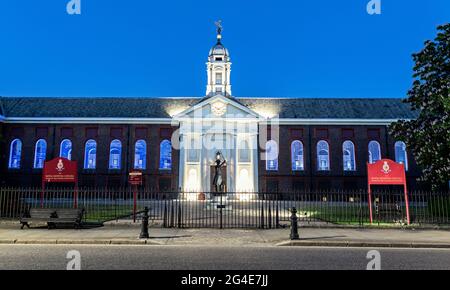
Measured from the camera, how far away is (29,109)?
42750mm

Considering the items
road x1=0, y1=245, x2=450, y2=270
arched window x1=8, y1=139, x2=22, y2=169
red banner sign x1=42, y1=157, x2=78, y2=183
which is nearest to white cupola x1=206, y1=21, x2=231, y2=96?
arched window x1=8, y1=139, x2=22, y2=169

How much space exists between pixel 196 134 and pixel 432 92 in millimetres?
25485

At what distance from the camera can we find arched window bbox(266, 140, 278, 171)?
132 ft

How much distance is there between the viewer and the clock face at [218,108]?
1606 inches

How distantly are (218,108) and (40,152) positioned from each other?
21942 mm

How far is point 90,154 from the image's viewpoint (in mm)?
41000

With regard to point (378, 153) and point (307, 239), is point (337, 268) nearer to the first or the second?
point (307, 239)

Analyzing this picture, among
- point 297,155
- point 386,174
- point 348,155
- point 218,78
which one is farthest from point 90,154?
→ point 386,174

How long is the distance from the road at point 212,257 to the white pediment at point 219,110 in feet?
100

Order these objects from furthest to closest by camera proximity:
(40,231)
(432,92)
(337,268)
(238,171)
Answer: (238,171) → (432,92) → (40,231) → (337,268)

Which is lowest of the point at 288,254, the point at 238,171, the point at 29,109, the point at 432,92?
the point at 288,254

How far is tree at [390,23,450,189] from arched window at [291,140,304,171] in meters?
18.8

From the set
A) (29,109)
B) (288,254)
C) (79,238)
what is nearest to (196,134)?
(29,109)

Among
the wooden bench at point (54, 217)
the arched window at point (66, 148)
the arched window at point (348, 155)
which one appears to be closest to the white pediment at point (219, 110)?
the arched window at point (348, 155)
